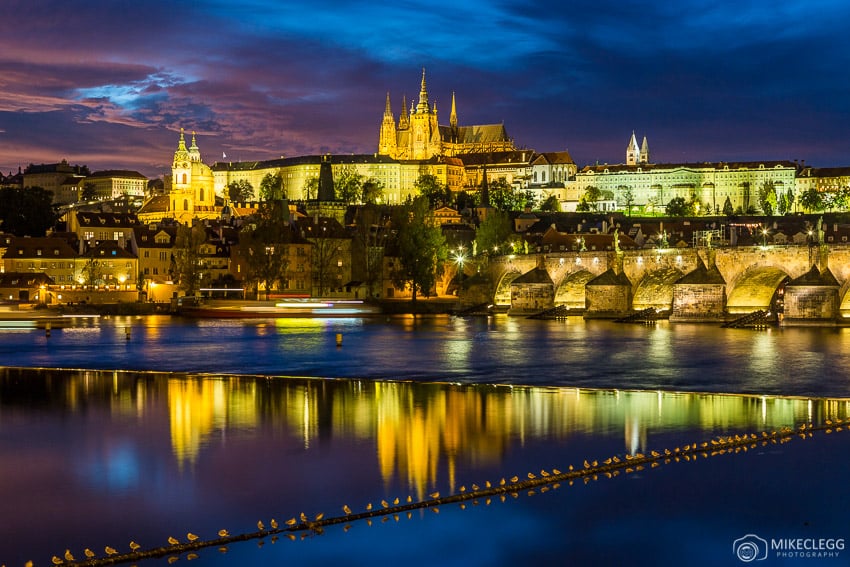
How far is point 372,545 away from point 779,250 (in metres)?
44.4

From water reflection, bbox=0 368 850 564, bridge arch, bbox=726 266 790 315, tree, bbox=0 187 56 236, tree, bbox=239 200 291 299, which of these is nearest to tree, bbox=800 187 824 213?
tree, bbox=239 200 291 299

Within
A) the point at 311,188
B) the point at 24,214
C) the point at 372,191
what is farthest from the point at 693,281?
the point at 311,188

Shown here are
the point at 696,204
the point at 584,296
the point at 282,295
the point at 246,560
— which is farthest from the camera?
the point at 696,204

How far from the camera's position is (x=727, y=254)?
5738 cm

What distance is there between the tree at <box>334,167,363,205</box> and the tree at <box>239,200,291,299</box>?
8784 cm

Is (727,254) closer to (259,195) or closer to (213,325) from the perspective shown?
(213,325)

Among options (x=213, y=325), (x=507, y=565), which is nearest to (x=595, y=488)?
(x=507, y=565)

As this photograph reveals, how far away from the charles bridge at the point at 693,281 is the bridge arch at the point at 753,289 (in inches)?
2.0

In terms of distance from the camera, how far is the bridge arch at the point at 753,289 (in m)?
56.8

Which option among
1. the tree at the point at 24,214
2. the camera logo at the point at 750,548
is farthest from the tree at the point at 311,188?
the camera logo at the point at 750,548

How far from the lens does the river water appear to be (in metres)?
14.7

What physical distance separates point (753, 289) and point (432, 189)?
11763cm

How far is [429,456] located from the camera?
64.2ft

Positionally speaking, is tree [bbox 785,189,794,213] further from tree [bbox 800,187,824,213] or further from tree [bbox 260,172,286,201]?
tree [bbox 260,172,286,201]
